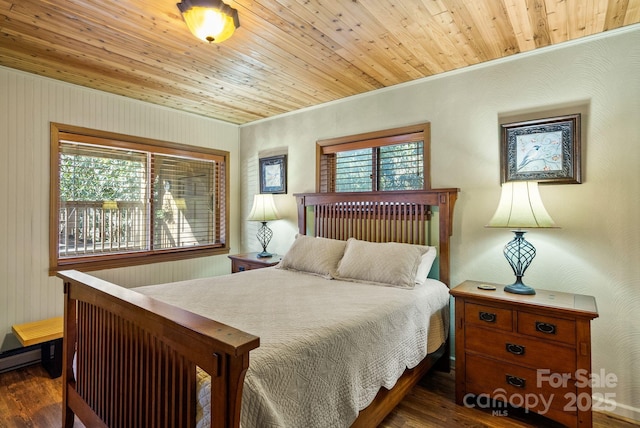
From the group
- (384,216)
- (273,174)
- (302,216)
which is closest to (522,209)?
(384,216)

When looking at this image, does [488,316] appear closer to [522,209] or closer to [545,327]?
[545,327]

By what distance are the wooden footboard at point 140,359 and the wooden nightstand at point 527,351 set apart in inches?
68.4

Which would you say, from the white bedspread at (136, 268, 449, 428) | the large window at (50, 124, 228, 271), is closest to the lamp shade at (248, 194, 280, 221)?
the large window at (50, 124, 228, 271)

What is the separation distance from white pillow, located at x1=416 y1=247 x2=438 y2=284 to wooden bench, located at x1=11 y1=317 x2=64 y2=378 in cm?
282

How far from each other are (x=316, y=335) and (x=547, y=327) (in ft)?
4.68

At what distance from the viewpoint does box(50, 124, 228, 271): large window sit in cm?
311

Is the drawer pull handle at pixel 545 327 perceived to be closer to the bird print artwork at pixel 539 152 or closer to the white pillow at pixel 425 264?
the white pillow at pixel 425 264

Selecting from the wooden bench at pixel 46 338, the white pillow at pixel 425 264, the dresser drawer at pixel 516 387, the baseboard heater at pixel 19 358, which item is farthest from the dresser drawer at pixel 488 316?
the baseboard heater at pixel 19 358

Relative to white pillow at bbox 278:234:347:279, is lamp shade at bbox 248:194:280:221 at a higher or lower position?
higher

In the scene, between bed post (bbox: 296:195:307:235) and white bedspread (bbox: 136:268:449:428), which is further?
bed post (bbox: 296:195:307:235)

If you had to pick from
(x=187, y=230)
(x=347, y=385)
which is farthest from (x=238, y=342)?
(x=187, y=230)

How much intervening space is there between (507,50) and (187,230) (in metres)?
3.69

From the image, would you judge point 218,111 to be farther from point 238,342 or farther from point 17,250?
point 238,342

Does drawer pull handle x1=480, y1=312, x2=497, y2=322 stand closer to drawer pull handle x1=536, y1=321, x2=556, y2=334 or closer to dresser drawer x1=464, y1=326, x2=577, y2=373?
dresser drawer x1=464, y1=326, x2=577, y2=373
